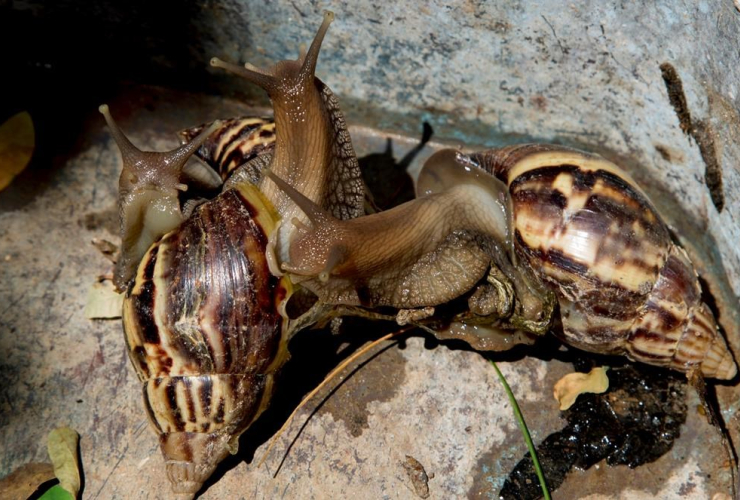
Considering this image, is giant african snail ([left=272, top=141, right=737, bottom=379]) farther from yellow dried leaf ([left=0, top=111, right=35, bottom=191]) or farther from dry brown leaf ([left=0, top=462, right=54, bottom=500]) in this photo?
yellow dried leaf ([left=0, top=111, right=35, bottom=191])

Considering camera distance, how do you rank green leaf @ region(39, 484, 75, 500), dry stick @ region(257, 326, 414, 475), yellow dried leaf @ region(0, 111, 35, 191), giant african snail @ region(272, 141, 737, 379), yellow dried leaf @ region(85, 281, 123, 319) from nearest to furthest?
giant african snail @ region(272, 141, 737, 379)
green leaf @ region(39, 484, 75, 500)
dry stick @ region(257, 326, 414, 475)
yellow dried leaf @ region(85, 281, 123, 319)
yellow dried leaf @ region(0, 111, 35, 191)

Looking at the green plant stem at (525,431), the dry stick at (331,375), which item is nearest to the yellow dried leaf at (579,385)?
the green plant stem at (525,431)

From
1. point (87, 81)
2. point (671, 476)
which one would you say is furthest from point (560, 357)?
point (87, 81)

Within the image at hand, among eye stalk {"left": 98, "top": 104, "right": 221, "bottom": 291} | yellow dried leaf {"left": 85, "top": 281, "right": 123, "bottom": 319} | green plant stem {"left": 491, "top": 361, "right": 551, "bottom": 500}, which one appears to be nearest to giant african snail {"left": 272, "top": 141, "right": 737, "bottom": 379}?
green plant stem {"left": 491, "top": 361, "right": 551, "bottom": 500}

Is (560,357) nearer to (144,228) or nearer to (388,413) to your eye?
(388,413)

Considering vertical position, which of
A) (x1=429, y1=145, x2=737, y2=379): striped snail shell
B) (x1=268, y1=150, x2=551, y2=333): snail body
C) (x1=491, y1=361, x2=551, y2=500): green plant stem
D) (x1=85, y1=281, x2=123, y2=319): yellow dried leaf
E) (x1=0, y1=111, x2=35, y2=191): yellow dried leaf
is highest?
(x1=429, y1=145, x2=737, y2=379): striped snail shell

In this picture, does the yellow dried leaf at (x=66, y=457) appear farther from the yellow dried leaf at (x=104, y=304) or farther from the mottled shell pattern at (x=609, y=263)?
the mottled shell pattern at (x=609, y=263)
